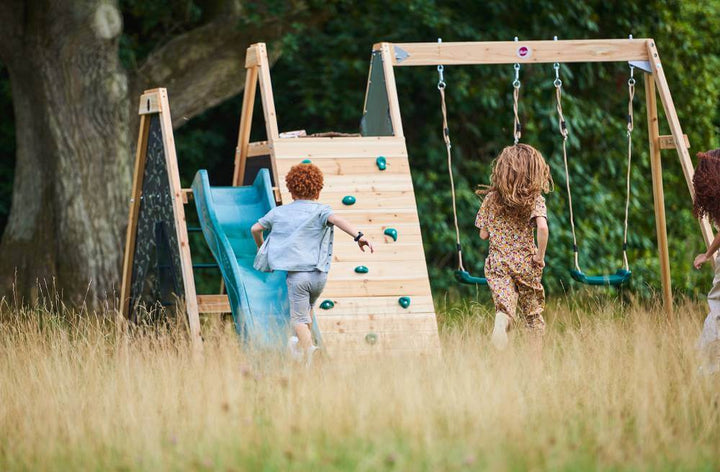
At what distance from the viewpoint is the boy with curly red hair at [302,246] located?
6656 millimetres

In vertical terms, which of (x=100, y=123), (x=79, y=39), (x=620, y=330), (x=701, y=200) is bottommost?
(x=620, y=330)

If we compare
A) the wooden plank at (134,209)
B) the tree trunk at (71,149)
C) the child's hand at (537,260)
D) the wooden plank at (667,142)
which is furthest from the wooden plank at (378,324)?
the tree trunk at (71,149)

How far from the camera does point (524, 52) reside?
7996 mm

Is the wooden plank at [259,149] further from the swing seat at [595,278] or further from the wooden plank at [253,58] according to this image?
the swing seat at [595,278]

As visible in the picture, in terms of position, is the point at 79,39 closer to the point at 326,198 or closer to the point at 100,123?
the point at 100,123

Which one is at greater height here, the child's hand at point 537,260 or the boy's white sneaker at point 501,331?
the child's hand at point 537,260

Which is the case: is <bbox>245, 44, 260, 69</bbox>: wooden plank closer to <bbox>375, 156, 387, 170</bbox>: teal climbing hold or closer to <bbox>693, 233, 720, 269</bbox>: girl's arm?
<bbox>375, 156, 387, 170</bbox>: teal climbing hold

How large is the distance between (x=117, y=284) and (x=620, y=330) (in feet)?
15.9

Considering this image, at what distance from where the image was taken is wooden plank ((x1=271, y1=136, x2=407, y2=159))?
25.1 ft

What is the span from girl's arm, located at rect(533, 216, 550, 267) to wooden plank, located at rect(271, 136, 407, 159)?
153 cm

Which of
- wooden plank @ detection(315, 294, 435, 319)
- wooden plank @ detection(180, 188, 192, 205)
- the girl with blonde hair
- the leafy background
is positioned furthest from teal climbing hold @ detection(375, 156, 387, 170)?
the leafy background

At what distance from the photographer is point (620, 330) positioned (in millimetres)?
7770

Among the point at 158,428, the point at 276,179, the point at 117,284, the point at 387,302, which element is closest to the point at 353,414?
the point at 158,428

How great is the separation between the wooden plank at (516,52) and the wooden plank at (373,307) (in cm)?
171
